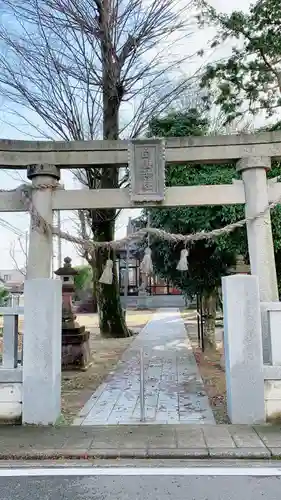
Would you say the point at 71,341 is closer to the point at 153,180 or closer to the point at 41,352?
the point at 41,352

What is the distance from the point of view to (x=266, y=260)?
23.4ft

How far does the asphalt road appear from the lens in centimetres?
363

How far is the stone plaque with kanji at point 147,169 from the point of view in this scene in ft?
23.7

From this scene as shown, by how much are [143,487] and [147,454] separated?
0.74 m

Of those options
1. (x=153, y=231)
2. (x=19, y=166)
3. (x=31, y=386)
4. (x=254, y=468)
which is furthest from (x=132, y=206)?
(x=254, y=468)

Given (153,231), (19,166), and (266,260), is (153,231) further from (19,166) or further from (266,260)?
(19,166)

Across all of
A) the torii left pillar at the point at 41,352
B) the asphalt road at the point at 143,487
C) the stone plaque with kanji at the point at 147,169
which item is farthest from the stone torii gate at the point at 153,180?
the asphalt road at the point at 143,487

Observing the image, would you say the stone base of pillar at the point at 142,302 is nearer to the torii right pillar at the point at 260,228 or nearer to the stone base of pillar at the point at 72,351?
the stone base of pillar at the point at 72,351

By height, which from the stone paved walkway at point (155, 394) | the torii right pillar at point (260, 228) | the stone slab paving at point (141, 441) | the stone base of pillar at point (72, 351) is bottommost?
the stone paved walkway at point (155, 394)

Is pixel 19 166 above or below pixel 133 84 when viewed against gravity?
below

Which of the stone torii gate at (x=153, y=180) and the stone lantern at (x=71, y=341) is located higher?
the stone torii gate at (x=153, y=180)

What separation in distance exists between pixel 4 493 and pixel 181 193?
5043 millimetres

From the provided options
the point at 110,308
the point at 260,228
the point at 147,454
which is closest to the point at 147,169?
the point at 260,228

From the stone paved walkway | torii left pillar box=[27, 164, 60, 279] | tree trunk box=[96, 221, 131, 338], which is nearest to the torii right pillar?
the stone paved walkway
